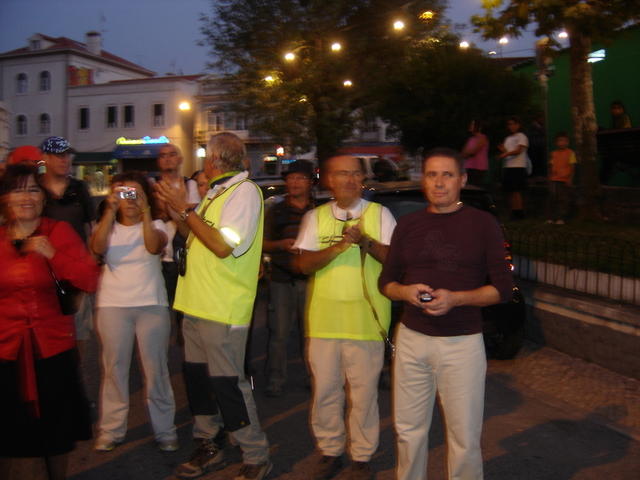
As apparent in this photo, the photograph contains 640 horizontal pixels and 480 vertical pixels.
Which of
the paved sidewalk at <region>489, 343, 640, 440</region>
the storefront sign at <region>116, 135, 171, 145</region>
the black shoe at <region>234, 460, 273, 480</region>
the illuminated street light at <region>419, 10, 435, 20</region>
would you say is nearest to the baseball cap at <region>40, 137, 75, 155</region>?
the black shoe at <region>234, 460, 273, 480</region>

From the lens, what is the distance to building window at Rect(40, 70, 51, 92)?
51594 millimetres

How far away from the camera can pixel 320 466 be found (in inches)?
164

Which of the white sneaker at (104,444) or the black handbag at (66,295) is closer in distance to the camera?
the black handbag at (66,295)

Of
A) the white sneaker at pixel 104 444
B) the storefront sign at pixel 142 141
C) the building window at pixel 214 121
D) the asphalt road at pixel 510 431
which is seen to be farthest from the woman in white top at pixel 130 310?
the storefront sign at pixel 142 141

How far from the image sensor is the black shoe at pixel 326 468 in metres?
4.13

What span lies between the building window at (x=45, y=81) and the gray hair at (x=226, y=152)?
52224mm

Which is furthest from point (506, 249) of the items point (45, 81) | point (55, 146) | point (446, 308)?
point (45, 81)

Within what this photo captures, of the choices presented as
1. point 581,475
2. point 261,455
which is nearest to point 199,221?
point 261,455

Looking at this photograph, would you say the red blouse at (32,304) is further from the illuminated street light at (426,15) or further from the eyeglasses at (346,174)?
the illuminated street light at (426,15)

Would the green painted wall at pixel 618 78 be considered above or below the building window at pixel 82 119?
below

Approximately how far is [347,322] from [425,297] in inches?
36.0

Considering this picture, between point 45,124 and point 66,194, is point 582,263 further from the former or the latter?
point 45,124

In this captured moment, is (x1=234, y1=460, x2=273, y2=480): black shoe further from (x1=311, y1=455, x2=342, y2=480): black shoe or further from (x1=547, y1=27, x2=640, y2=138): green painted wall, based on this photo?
(x1=547, y1=27, x2=640, y2=138): green painted wall

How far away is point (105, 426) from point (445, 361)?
2.42 m
